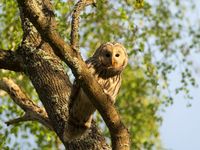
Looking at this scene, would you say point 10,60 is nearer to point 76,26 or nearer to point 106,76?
point 106,76

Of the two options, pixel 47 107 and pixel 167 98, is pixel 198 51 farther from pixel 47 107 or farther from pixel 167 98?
pixel 47 107

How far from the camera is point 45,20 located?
3438 millimetres

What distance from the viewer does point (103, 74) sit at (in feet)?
14.4

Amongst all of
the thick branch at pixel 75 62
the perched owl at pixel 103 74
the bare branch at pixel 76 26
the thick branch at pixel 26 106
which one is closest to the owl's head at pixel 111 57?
the perched owl at pixel 103 74

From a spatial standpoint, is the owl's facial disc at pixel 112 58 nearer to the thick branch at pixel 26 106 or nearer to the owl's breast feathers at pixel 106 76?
the owl's breast feathers at pixel 106 76

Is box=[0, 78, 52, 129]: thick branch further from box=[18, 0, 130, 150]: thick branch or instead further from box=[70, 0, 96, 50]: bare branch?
box=[18, 0, 130, 150]: thick branch

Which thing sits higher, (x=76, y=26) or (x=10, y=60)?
(x=10, y=60)

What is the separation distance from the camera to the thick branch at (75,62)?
344 centimetres

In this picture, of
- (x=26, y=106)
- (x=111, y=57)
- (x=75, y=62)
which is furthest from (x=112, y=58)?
(x=26, y=106)

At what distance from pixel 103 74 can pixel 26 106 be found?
1933 mm

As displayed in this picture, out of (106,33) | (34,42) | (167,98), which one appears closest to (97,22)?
(106,33)

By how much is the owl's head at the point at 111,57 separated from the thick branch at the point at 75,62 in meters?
0.57

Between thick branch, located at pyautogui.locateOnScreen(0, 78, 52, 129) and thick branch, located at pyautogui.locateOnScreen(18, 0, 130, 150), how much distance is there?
206cm

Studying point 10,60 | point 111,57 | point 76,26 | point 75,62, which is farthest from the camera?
point 10,60
